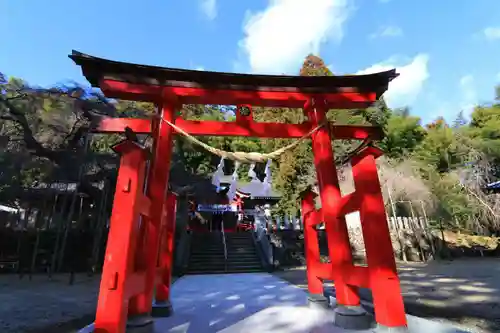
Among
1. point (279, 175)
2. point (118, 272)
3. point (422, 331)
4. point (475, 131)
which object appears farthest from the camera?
point (475, 131)

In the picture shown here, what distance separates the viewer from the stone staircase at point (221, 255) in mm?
13766

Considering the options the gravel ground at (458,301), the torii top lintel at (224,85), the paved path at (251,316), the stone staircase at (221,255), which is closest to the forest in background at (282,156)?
the torii top lintel at (224,85)

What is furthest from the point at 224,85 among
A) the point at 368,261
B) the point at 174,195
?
the point at 368,261

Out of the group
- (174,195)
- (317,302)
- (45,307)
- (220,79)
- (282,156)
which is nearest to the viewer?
(220,79)

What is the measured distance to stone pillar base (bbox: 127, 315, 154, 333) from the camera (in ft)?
12.0

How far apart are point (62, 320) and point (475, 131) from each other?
3775cm

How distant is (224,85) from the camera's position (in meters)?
5.20

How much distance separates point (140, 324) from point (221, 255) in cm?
1155

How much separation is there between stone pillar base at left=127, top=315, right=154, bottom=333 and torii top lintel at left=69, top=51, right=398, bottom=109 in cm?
348

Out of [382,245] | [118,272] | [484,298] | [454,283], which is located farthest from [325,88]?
[454,283]

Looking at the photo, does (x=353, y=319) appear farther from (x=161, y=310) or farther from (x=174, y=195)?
(x=174, y=195)

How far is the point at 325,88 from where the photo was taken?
542cm

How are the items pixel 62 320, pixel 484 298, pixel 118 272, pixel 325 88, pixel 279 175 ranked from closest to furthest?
pixel 118 272 < pixel 62 320 < pixel 325 88 < pixel 484 298 < pixel 279 175

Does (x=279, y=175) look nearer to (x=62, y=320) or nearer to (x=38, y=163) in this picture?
(x=38, y=163)
